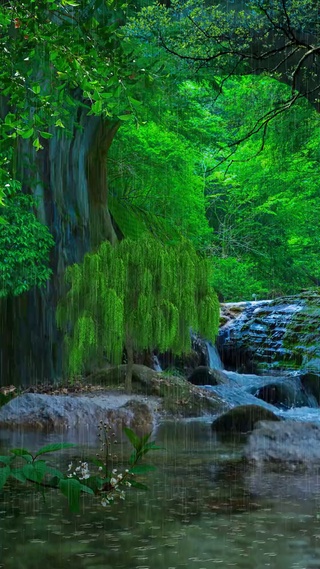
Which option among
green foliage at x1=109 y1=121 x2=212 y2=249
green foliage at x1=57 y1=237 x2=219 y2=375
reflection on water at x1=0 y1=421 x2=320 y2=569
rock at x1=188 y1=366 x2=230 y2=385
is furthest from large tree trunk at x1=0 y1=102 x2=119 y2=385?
reflection on water at x1=0 y1=421 x2=320 y2=569

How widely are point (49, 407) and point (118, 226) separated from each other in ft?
36.6

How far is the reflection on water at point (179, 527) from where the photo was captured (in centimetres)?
558

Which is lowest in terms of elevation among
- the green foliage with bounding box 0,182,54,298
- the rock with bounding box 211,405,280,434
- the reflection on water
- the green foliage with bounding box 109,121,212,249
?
the reflection on water

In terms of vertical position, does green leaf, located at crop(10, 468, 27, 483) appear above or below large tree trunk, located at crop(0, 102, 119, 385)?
below

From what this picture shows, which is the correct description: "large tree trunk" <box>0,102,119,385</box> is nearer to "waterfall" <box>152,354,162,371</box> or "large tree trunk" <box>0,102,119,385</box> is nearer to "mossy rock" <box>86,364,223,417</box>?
"mossy rock" <box>86,364,223,417</box>

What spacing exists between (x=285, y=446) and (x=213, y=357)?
51.3 ft

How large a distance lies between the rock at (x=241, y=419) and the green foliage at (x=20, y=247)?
564cm

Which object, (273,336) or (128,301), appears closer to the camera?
(128,301)

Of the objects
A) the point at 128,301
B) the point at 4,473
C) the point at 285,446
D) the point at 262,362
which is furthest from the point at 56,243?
the point at 4,473

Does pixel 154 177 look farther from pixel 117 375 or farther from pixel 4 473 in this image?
pixel 4 473

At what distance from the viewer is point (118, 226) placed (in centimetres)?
2527

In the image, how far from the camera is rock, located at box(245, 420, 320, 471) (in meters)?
10.6

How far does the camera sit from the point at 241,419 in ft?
47.3

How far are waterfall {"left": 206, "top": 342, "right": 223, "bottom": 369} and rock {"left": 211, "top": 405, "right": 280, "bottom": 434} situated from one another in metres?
11.6
